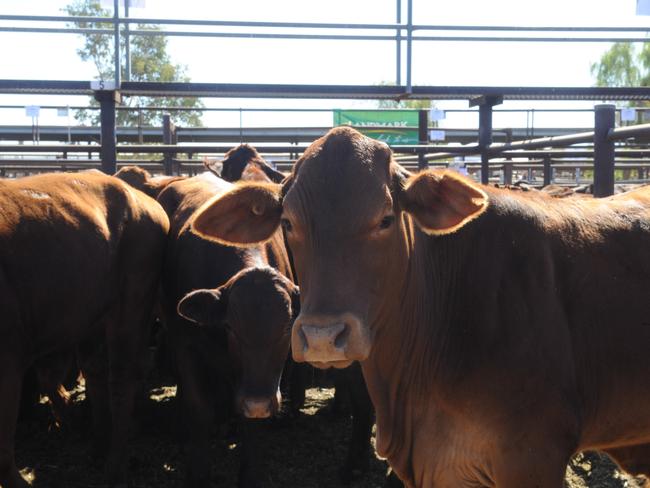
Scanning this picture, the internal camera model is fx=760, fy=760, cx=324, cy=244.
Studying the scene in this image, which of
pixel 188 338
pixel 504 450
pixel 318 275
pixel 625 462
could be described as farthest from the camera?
pixel 188 338

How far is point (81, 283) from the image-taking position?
5.02m

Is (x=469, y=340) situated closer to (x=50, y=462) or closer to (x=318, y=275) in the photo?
(x=318, y=275)

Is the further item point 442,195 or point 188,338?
point 188,338

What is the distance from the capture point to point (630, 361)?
133 inches

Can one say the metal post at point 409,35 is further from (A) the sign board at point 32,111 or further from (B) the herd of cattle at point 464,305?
(A) the sign board at point 32,111

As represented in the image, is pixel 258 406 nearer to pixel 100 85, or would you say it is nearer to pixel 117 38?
pixel 100 85

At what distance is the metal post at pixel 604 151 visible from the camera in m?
6.18

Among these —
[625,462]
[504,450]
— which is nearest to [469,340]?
[504,450]

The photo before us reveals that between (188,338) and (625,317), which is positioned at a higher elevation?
(625,317)

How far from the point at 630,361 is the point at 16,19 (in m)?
6.32

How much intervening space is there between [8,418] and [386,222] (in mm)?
2839

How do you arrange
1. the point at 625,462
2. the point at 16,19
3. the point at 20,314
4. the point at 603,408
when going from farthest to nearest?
the point at 16,19
the point at 20,314
the point at 625,462
the point at 603,408

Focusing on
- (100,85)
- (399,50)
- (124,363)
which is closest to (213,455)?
(124,363)

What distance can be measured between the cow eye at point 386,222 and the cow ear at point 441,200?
0.54ft
